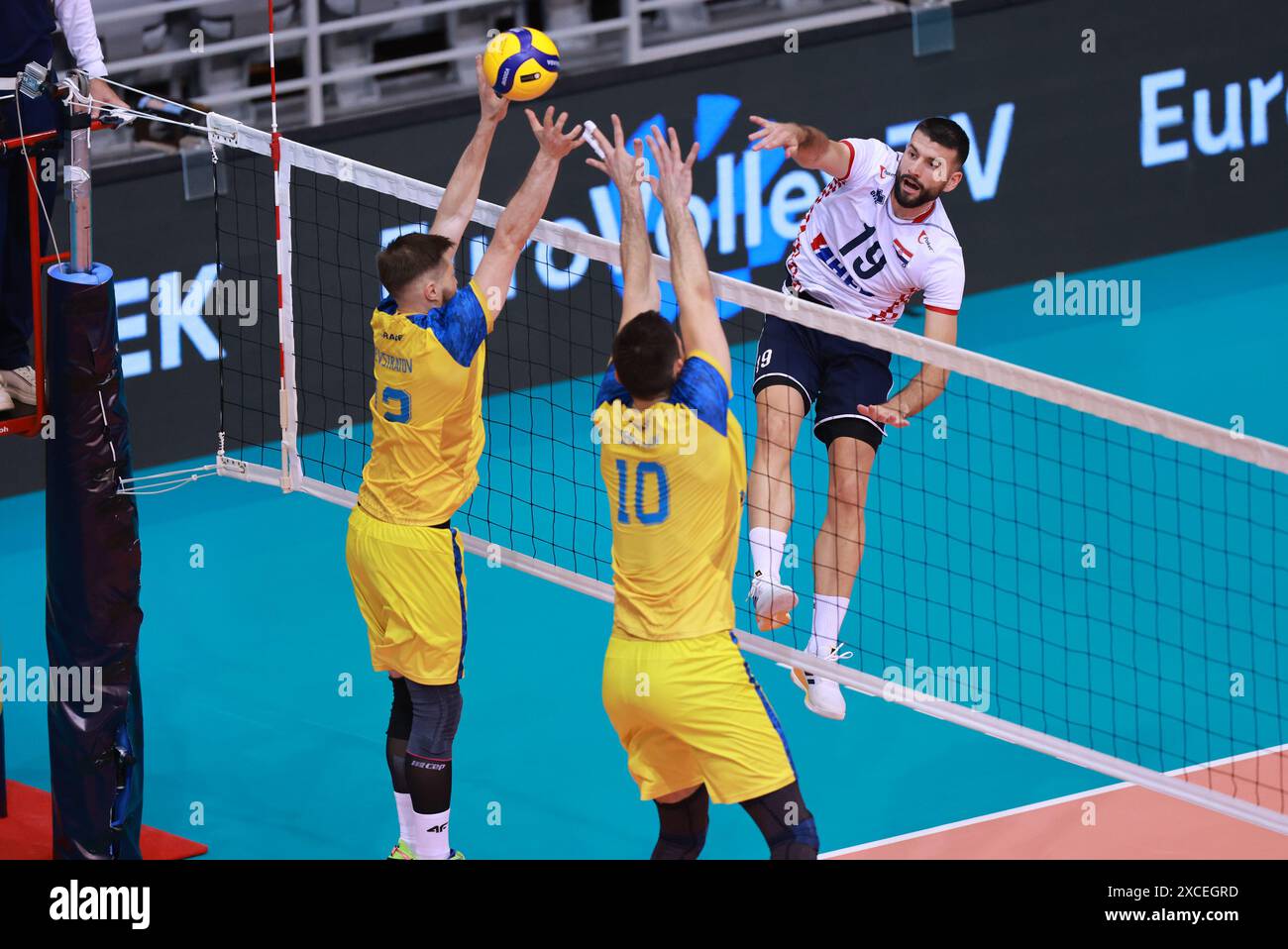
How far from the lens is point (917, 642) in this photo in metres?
11.3

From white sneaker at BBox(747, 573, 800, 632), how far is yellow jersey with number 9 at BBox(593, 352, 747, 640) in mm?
1012

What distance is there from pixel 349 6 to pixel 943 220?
6.83m

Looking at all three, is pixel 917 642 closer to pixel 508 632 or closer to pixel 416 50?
pixel 508 632

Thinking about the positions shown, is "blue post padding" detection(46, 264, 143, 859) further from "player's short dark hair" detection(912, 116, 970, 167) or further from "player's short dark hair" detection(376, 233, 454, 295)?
"player's short dark hair" detection(912, 116, 970, 167)

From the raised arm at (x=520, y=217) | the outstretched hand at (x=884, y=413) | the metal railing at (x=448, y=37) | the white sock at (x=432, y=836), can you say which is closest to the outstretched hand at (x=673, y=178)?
the raised arm at (x=520, y=217)

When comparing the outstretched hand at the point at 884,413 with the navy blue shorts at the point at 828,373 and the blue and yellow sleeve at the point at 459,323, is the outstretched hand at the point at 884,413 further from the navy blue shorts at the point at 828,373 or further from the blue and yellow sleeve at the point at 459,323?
the blue and yellow sleeve at the point at 459,323

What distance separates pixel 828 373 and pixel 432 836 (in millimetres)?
2758

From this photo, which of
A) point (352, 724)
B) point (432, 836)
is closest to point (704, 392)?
point (432, 836)

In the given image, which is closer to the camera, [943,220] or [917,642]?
[943,220]

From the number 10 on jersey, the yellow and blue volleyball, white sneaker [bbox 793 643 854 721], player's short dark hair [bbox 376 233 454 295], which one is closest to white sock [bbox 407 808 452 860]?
white sneaker [bbox 793 643 854 721]

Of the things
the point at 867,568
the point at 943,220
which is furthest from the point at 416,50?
the point at 943,220

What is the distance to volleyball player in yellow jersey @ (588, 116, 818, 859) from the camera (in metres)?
7.55

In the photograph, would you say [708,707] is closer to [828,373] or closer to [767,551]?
[767,551]

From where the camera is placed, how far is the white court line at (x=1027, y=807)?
9406 millimetres
